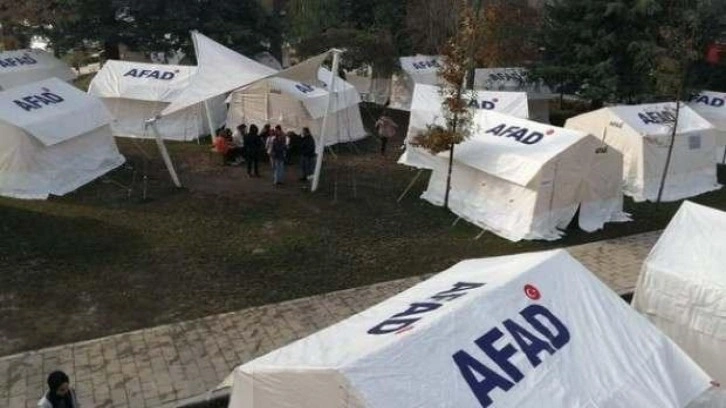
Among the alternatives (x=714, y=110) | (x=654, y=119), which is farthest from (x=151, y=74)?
(x=714, y=110)

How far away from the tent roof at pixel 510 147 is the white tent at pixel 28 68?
1708cm

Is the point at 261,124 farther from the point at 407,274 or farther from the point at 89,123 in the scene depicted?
the point at 407,274

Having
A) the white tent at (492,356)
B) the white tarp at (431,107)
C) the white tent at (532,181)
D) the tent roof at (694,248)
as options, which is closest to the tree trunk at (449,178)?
the white tent at (532,181)

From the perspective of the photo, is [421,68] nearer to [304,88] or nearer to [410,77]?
[410,77]

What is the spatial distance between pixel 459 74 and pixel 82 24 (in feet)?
56.5

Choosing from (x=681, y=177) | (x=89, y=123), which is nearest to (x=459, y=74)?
(x=681, y=177)

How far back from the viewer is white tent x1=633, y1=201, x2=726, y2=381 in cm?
834

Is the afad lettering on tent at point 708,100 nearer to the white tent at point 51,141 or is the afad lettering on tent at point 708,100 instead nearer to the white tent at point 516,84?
the white tent at point 516,84

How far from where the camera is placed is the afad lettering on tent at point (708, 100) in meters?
22.7

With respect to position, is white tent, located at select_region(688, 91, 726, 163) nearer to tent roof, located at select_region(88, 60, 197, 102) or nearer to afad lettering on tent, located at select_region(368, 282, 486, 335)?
tent roof, located at select_region(88, 60, 197, 102)

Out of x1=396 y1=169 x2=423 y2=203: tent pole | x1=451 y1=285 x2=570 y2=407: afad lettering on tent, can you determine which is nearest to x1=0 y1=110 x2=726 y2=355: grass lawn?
x1=396 y1=169 x2=423 y2=203: tent pole

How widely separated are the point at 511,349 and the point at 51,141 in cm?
1338

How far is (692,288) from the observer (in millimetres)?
8500

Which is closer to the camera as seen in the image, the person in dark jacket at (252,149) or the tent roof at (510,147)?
the tent roof at (510,147)
